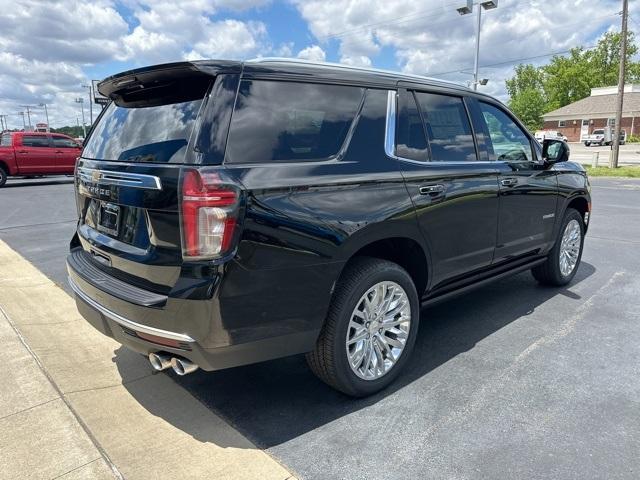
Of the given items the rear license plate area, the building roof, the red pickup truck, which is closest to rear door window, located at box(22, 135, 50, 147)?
the red pickup truck

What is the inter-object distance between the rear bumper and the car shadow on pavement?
476 millimetres

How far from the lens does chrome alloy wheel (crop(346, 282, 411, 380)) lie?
295cm

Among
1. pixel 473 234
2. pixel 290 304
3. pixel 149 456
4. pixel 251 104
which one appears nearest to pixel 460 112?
pixel 473 234

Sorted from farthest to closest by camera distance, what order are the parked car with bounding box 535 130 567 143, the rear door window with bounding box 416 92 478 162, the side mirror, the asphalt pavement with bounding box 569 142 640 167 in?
the asphalt pavement with bounding box 569 142 640 167 < the parked car with bounding box 535 130 567 143 < the side mirror < the rear door window with bounding box 416 92 478 162

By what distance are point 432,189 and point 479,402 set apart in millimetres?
1361

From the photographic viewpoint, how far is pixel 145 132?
108 inches

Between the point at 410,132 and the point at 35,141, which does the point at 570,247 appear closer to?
the point at 410,132

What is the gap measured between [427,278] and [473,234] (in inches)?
22.6

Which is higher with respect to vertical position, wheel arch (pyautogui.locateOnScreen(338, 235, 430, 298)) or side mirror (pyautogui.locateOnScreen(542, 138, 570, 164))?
side mirror (pyautogui.locateOnScreen(542, 138, 570, 164))

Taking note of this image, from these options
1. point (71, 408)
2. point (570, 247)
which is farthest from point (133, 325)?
point (570, 247)

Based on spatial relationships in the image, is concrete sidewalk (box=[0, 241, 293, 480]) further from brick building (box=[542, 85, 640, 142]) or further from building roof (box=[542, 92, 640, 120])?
building roof (box=[542, 92, 640, 120])

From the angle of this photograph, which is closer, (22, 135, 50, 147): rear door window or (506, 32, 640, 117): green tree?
(22, 135, 50, 147): rear door window

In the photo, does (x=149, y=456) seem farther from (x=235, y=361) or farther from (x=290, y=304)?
(x=290, y=304)

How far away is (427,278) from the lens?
3420mm
